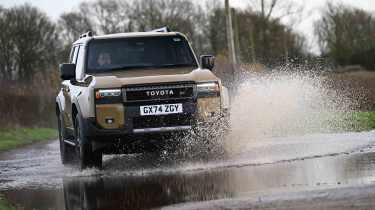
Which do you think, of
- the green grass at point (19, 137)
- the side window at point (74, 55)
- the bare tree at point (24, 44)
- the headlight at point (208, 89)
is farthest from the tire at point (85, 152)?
the bare tree at point (24, 44)

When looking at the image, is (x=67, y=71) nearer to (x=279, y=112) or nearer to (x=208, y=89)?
(x=208, y=89)

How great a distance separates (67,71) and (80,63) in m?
0.27

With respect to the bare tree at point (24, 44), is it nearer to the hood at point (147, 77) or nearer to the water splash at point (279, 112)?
the water splash at point (279, 112)

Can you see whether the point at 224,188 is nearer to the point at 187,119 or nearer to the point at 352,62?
the point at 187,119

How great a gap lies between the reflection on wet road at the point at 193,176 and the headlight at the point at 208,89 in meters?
0.94

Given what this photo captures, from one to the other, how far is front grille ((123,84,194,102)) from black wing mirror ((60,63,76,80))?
1923mm

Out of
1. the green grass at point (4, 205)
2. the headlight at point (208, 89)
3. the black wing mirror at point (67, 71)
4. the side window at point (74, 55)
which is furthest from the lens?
the side window at point (74, 55)

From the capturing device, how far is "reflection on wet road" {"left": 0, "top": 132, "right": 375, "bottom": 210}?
28.3 ft

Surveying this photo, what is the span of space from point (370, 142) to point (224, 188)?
17.7 feet

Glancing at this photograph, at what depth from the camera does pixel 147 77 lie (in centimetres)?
1188

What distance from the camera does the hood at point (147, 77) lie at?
1171 centimetres

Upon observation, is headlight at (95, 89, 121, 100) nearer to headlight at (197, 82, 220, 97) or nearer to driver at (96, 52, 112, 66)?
headlight at (197, 82, 220, 97)

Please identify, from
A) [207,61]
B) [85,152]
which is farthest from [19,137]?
[85,152]

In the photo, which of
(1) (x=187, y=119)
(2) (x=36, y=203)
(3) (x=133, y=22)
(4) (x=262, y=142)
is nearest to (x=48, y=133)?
(4) (x=262, y=142)
